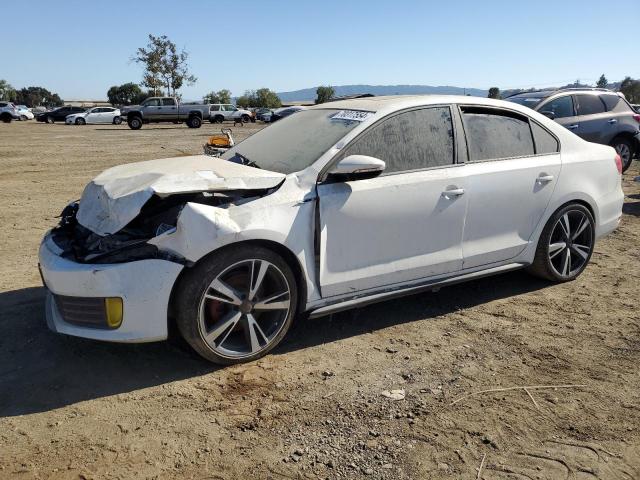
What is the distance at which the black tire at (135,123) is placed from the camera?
32.8 m

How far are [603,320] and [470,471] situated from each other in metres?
2.34

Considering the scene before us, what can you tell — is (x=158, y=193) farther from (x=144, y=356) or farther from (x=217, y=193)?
(x=144, y=356)

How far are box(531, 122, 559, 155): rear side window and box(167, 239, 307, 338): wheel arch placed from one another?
241 cm

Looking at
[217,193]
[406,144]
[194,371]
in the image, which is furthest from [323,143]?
[194,371]

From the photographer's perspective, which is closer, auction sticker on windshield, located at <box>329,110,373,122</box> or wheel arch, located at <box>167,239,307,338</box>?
wheel arch, located at <box>167,239,307,338</box>

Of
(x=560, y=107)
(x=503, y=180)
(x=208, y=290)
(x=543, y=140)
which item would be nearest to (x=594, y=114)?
(x=560, y=107)

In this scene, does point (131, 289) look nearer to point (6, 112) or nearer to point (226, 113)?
point (226, 113)

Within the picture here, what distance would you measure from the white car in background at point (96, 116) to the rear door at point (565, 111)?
35.5 metres

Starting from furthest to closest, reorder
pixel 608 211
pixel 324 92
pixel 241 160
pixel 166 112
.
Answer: pixel 324 92 < pixel 166 112 < pixel 608 211 < pixel 241 160

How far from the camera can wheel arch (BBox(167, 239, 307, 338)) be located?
318cm

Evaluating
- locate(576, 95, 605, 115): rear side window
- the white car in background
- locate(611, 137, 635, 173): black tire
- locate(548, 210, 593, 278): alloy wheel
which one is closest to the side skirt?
locate(548, 210, 593, 278): alloy wheel

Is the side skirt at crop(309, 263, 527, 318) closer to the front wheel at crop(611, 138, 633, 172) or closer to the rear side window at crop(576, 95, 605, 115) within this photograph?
the rear side window at crop(576, 95, 605, 115)

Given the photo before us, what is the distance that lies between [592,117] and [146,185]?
997 cm

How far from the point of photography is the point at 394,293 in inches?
152
